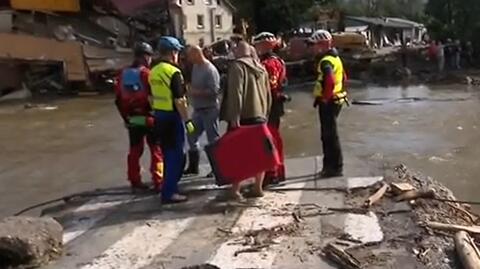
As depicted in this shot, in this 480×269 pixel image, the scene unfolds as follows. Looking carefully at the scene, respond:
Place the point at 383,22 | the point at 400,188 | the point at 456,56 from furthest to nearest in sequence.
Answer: the point at 383,22 → the point at 456,56 → the point at 400,188

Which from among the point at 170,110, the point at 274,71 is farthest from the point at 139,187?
the point at 274,71

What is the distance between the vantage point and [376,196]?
7738 mm

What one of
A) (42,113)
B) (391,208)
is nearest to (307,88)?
(42,113)

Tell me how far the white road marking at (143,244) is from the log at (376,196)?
66.9 inches

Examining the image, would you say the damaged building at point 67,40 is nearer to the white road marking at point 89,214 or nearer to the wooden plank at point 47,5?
the wooden plank at point 47,5

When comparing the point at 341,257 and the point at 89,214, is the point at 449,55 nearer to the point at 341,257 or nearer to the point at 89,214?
the point at 89,214

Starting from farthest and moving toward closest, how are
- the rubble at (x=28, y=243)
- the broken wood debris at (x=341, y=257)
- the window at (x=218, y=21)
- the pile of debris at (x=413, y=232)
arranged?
the window at (x=218, y=21) < the rubble at (x=28, y=243) < the pile of debris at (x=413, y=232) < the broken wood debris at (x=341, y=257)

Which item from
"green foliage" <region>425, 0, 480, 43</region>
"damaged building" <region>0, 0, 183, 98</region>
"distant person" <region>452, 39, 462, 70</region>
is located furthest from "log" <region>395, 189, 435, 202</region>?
"green foliage" <region>425, 0, 480, 43</region>

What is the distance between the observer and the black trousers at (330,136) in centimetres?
889

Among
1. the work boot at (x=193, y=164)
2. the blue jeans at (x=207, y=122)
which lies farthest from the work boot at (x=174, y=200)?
the work boot at (x=193, y=164)

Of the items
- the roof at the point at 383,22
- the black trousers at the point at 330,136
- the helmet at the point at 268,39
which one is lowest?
the black trousers at the point at 330,136

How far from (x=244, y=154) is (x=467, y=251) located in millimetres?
2649

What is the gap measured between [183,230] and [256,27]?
5011 centimetres

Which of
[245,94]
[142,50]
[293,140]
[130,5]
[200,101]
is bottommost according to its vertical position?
[293,140]
